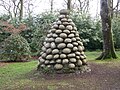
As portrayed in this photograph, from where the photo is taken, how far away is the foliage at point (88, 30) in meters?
19.2

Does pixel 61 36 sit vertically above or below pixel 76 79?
above

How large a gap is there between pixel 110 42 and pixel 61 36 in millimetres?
3790

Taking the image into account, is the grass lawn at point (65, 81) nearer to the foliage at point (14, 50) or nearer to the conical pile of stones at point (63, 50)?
the conical pile of stones at point (63, 50)

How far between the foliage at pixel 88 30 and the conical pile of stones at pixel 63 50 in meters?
9.29

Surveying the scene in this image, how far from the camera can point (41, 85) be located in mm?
7219

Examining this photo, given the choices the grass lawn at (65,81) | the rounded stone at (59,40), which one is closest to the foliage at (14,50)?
the grass lawn at (65,81)

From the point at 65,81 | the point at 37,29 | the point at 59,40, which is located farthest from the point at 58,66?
the point at 37,29

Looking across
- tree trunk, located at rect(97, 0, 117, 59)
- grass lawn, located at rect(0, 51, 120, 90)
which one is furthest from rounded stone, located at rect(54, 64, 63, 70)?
tree trunk, located at rect(97, 0, 117, 59)

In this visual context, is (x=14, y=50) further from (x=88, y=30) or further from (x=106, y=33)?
(x=88, y=30)

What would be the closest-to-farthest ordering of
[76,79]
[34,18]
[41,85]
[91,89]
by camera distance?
[91,89] < [41,85] < [76,79] < [34,18]

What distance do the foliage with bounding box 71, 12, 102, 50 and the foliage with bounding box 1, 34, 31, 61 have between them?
5793 millimetres

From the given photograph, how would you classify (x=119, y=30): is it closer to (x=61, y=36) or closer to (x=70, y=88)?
(x=61, y=36)

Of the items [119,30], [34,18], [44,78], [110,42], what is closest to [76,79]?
[44,78]

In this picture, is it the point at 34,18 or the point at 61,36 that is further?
the point at 34,18
